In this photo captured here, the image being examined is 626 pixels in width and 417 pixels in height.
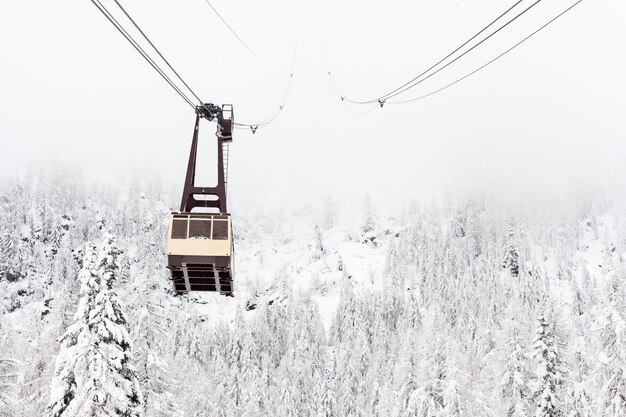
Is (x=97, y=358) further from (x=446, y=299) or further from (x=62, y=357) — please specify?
(x=446, y=299)

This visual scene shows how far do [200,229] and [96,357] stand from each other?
5072 mm

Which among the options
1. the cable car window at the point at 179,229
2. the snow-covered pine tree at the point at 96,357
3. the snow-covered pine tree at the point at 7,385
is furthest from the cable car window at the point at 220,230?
the snow-covered pine tree at the point at 7,385

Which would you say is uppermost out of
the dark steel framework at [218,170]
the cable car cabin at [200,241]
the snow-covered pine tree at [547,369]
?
the dark steel framework at [218,170]

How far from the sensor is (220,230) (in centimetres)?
2077

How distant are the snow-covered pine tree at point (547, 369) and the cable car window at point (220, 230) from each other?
16.0 metres

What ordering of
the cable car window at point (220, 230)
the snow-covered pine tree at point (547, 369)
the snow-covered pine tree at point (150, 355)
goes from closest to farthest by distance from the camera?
the cable car window at point (220, 230) → the snow-covered pine tree at point (150, 355) → the snow-covered pine tree at point (547, 369)

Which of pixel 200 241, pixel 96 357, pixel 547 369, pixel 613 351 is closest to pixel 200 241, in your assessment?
pixel 200 241

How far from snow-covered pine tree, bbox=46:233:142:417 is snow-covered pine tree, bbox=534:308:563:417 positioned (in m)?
17.4

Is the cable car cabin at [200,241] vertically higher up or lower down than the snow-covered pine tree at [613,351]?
higher up

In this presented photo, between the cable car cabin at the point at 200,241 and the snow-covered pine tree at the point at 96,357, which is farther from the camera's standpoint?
the cable car cabin at the point at 200,241

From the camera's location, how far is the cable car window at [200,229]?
20.6 m

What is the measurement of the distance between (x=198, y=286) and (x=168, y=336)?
359cm

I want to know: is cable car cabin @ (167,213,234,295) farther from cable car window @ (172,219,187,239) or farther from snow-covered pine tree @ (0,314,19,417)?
snow-covered pine tree @ (0,314,19,417)

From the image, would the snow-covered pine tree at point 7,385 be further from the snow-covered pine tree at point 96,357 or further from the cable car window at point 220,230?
the cable car window at point 220,230
